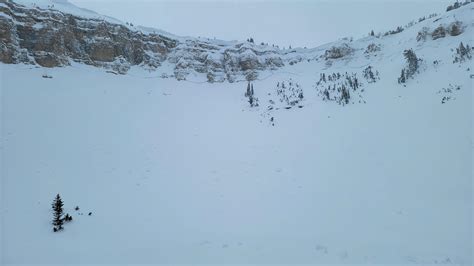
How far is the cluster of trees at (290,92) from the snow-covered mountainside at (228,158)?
23 centimetres

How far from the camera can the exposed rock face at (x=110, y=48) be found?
1966 cm

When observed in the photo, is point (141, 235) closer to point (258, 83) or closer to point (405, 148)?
point (405, 148)

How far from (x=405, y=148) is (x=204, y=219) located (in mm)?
7198

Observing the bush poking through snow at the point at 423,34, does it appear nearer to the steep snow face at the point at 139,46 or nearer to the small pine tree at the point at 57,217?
the steep snow face at the point at 139,46

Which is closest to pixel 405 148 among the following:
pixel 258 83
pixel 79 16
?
pixel 258 83

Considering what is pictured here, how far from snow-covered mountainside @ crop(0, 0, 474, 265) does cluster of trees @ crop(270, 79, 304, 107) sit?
8.9 inches

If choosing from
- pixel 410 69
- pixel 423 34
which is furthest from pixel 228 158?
pixel 423 34

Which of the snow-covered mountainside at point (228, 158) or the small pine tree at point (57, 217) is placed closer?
the snow-covered mountainside at point (228, 158)

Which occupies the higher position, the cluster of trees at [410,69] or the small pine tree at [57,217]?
the cluster of trees at [410,69]

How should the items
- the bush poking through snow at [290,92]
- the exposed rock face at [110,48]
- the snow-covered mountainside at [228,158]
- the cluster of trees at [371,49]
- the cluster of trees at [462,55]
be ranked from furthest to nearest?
the cluster of trees at [371,49]
the exposed rock face at [110,48]
the bush poking through snow at [290,92]
the cluster of trees at [462,55]
the snow-covered mountainside at [228,158]

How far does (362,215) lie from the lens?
6836mm

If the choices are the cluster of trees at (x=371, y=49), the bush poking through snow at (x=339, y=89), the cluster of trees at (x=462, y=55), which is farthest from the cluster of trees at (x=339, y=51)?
the cluster of trees at (x=462, y=55)

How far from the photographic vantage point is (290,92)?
21.5 metres

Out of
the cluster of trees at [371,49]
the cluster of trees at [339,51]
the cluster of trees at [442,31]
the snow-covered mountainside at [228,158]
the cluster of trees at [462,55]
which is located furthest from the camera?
→ the cluster of trees at [339,51]
